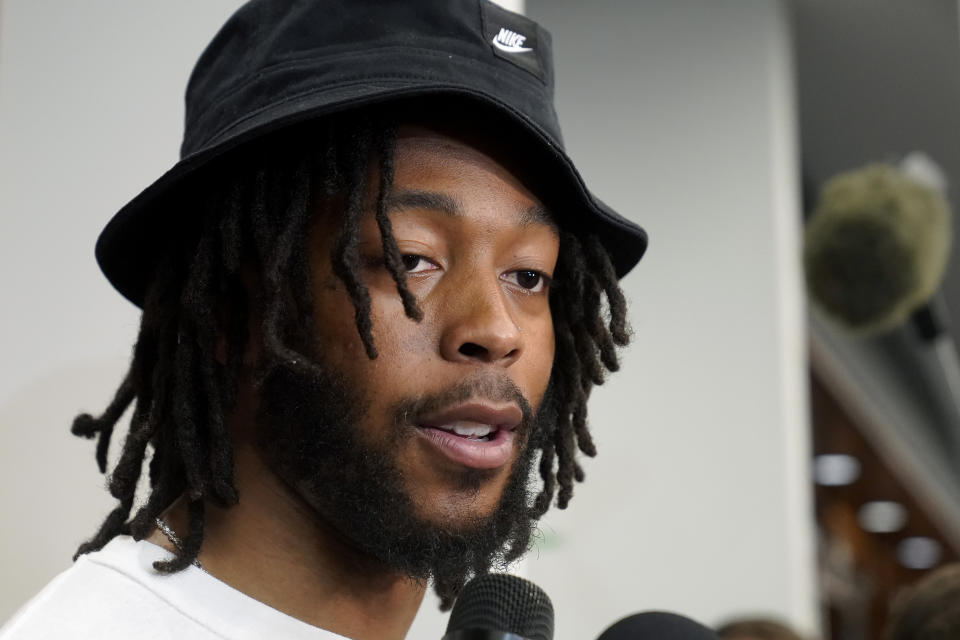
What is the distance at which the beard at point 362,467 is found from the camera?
1.13 meters

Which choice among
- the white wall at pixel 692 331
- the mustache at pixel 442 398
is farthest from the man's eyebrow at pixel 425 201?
the white wall at pixel 692 331

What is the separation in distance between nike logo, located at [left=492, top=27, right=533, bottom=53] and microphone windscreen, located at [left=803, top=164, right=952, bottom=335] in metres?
1.53

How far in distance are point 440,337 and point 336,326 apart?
89mm

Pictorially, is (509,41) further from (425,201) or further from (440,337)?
(440,337)

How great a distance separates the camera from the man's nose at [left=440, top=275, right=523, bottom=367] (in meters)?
1.13

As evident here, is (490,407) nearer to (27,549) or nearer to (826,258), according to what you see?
(27,549)

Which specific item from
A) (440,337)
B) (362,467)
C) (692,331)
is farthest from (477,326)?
(692,331)

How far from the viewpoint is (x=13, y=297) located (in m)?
1.60

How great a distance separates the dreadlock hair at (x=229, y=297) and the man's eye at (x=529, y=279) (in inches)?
3.6

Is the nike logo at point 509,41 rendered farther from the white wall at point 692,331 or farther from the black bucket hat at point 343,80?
the white wall at point 692,331

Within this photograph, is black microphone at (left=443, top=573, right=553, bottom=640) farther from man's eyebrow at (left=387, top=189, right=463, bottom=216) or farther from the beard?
man's eyebrow at (left=387, top=189, right=463, bottom=216)

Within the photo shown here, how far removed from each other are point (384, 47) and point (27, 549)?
30.0 inches

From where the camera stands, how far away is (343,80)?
1149mm

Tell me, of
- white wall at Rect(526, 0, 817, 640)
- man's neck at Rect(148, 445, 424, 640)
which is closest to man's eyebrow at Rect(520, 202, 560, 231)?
man's neck at Rect(148, 445, 424, 640)
